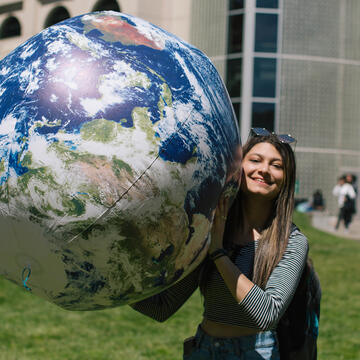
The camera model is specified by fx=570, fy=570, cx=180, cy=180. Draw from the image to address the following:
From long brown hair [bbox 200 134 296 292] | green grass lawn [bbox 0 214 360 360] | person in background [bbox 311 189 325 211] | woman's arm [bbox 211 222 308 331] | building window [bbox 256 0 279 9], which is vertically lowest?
green grass lawn [bbox 0 214 360 360]

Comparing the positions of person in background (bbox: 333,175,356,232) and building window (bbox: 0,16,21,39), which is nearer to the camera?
person in background (bbox: 333,175,356,232)

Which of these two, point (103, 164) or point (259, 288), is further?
point (259, 288)

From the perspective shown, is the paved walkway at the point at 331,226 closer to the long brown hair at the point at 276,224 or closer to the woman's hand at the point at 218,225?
the long brown hair at the point at 276,224

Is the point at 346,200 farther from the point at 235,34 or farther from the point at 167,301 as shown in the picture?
the point at 167,301

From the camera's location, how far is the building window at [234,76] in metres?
22.1

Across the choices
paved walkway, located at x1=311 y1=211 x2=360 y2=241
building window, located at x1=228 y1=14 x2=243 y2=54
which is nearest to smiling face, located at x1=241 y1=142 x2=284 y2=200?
paved walkway, located at x1=311 y1=211 x2=360 y2=241

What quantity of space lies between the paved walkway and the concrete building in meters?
1.95

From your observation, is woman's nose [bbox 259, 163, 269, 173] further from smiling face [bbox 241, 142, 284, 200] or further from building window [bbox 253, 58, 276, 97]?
building window [bbox 253, 58, 276, 97]

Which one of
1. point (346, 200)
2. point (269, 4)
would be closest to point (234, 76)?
point (269, 4)

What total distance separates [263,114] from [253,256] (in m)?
20.1

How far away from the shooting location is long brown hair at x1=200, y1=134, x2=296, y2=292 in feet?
7.91

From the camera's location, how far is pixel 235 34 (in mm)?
22266

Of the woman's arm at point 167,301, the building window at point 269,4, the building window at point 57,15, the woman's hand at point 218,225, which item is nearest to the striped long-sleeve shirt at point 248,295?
the woman's arm at point 167,301

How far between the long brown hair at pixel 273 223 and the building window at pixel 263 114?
Result: 1975 centimetres
